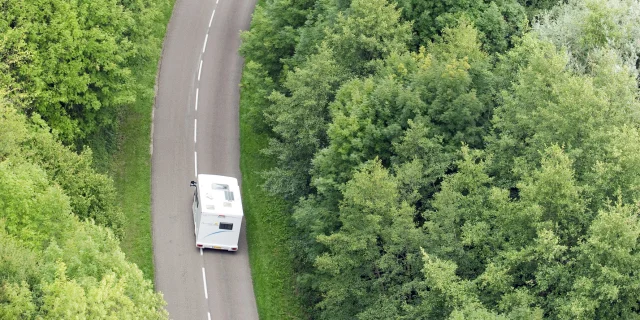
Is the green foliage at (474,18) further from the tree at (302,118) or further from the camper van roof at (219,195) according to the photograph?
the camper van roof at (219,195)

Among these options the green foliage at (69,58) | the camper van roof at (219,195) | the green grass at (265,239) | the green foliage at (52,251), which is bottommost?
the green grass at (265,239)

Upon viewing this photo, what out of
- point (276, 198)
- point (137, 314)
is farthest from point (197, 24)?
point (137, 314)

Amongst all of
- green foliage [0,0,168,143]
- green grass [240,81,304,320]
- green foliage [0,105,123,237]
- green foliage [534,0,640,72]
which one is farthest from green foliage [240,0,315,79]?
green foliage [534,0,640,72]

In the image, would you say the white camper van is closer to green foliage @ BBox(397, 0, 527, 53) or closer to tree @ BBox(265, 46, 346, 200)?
tree @ BBox(265, 46, 346, 200)

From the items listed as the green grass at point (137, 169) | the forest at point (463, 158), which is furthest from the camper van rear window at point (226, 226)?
the green grass at point (137, 169)

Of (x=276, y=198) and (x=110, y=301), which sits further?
(x=276, y=198)

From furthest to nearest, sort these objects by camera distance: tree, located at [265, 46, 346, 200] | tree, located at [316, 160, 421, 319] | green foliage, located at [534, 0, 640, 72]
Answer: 1. tree, located at [265, 46, 346, 200]
2. green foliage, located at [534, 0, 640, 72]
3. tree, located at [316, 160, 421, 319]

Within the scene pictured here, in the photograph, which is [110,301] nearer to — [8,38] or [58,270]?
[58,270]
